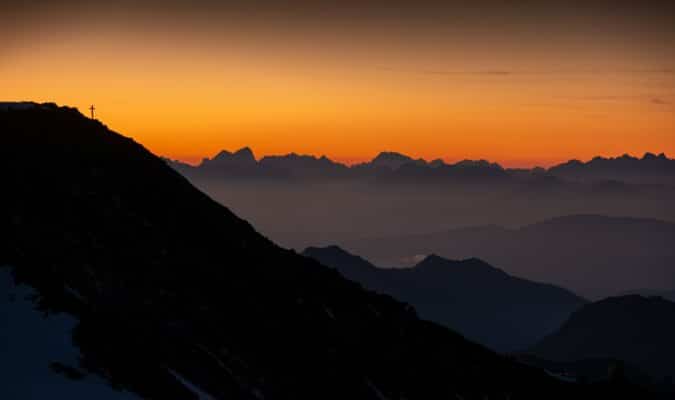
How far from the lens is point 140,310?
45750 millimetres

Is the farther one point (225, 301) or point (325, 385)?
point (225, 301)

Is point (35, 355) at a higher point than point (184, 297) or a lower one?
lower

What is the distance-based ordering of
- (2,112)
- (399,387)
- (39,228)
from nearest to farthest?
(39,228), (399,387), (2,112)

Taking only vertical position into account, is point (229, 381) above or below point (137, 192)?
below

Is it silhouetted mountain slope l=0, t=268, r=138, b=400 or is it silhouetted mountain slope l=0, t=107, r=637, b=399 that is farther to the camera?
silhouetted mountain slope l=0, t=107, r=637, b=399

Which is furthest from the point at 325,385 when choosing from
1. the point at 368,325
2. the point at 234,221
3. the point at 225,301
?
the point at 234,221

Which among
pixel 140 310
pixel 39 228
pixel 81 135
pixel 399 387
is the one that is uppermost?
pixel 81 135

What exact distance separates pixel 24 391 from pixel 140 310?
51.1ft

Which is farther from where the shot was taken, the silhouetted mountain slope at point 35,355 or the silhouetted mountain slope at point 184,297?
the silhouetted mountain slope at point 184,297

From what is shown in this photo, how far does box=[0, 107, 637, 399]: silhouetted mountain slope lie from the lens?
4069 centimetres

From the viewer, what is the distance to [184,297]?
51562mm

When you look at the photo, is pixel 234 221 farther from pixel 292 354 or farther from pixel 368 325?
pixel 292 354

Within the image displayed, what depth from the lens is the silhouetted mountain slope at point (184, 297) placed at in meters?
40.7

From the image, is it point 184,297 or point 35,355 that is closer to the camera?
point 35,355
